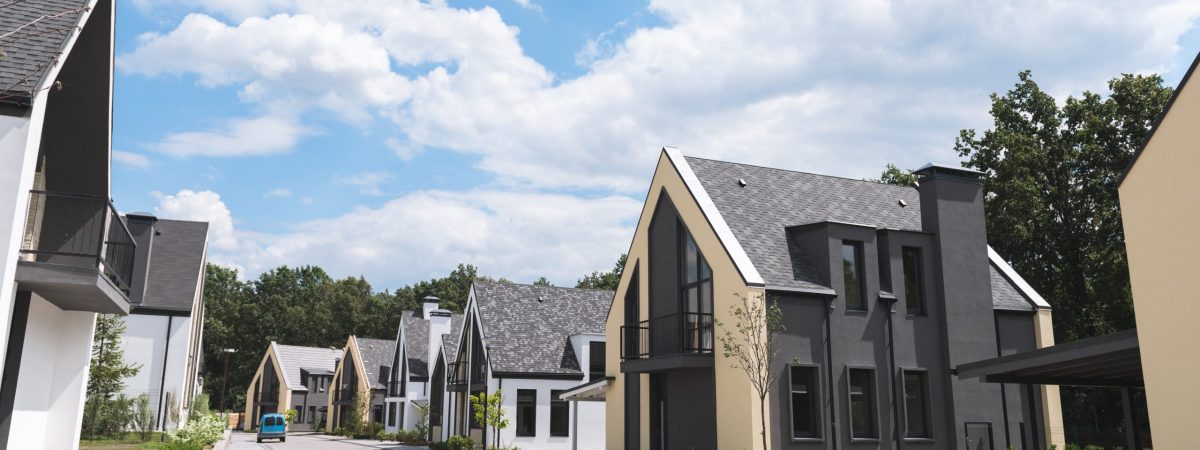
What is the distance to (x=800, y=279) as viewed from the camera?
786 inches

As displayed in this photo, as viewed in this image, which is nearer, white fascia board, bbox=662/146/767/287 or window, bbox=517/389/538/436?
white fascia board, bbox=662/146/767/287

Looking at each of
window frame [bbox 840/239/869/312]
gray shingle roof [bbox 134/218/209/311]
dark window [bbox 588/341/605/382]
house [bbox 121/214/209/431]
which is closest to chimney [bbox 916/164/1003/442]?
window frame [bbox 840/239/869/312]

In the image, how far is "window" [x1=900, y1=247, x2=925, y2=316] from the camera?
21375mm

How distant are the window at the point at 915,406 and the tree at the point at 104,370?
22960mm

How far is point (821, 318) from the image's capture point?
19.7m

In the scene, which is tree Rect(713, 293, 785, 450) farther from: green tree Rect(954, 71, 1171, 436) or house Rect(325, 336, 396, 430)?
house Rect(325, 336, 396, 430)

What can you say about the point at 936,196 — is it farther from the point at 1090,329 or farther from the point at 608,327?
the point at 1090,329

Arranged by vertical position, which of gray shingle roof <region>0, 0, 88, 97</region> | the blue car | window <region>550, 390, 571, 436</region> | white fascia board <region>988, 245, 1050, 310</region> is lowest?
the blue car

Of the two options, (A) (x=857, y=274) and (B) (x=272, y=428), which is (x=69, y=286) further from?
(B) (x=272, y=428)

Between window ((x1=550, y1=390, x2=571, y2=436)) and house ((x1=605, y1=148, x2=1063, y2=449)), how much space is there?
10.6 metres

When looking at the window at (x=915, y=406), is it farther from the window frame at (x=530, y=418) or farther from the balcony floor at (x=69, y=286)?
the window frame at (x=530, y=418)

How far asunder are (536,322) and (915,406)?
65.4 ft

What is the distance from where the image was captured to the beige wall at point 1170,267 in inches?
396

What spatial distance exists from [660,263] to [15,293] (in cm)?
1539
